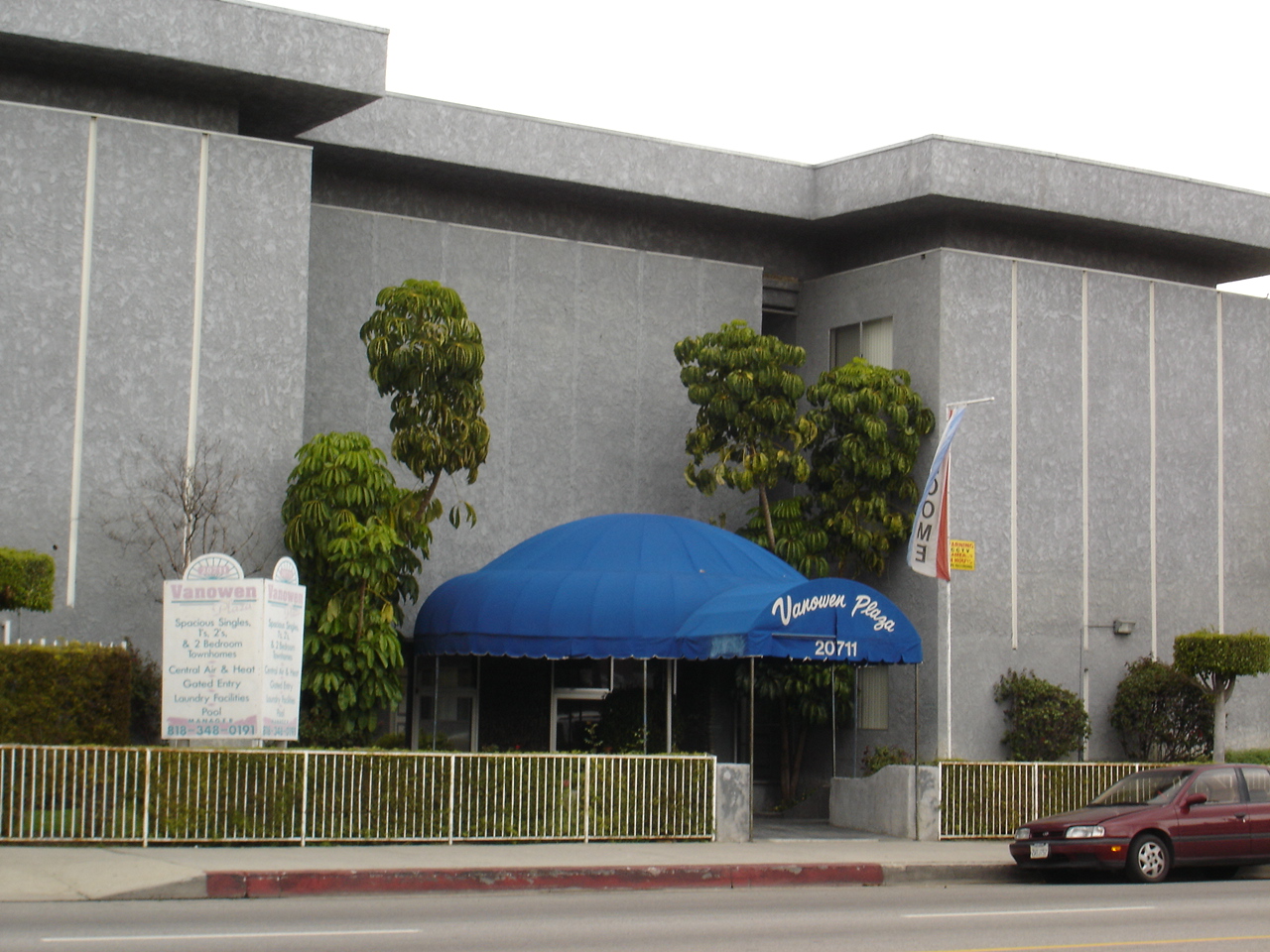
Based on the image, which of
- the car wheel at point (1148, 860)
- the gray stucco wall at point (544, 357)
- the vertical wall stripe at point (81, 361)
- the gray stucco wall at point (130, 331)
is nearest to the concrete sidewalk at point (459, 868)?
the car wheel at point (1148, 860)

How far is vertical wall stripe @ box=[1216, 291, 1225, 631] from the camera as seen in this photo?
29594 mm

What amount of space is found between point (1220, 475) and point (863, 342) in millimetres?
7406

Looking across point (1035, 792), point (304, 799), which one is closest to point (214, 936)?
point (304, 799)

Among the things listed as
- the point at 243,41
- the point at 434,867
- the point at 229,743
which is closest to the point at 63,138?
the point at 243,41

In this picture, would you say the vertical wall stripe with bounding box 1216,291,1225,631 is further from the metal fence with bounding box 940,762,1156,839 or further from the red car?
the red car

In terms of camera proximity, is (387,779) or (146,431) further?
(146,431)

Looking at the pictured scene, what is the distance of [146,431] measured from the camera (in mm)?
22234

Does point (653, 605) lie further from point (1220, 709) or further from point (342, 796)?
point (1220, 709)

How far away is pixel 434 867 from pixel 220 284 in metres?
10.3

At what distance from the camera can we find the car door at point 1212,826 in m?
18.5

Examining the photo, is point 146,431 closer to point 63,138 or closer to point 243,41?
point 63,138

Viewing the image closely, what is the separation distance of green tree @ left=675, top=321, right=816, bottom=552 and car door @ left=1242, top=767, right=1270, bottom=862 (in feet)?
31.0

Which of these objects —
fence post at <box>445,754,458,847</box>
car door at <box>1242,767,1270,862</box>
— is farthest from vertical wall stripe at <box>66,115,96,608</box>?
car door at <box>1242,767,1270,862</box>

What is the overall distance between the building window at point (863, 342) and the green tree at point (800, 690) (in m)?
5.68
